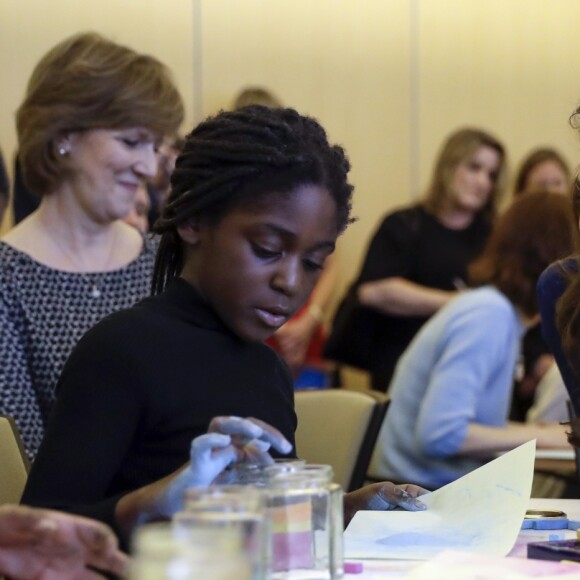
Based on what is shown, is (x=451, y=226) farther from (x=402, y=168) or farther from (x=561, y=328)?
(x=561, y=328)

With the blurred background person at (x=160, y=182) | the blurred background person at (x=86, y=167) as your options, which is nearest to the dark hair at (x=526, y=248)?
the blurred background person at (x=160, y=182)

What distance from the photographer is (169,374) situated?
4.81ft

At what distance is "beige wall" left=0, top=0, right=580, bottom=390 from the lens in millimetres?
5121

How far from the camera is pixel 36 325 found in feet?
7.72

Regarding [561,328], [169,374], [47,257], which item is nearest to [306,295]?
[169,374]

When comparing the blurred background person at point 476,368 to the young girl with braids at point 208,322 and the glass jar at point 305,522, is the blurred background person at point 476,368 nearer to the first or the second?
the young girl with braids at point 208,322

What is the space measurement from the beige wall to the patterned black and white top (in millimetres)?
2552

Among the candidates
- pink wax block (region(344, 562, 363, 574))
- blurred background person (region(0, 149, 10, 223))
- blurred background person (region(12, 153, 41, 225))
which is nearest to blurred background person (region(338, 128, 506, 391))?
blurred background person (region(12, 153, 41, 225))

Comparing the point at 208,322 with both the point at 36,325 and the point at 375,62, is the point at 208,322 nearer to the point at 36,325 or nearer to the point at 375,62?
the point at 36,325

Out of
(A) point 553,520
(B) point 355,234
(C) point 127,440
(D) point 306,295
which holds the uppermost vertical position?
(D) point 306,295

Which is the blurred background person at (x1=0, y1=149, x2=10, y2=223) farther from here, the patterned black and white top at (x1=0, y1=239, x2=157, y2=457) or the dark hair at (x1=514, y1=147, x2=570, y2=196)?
the dark hair at (x1=514, y1=147, x2=570, y2=196)

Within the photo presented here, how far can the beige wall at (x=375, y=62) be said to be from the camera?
16.8 ft

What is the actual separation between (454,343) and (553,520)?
1511mm

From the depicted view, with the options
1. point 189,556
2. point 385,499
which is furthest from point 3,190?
point 189,556
